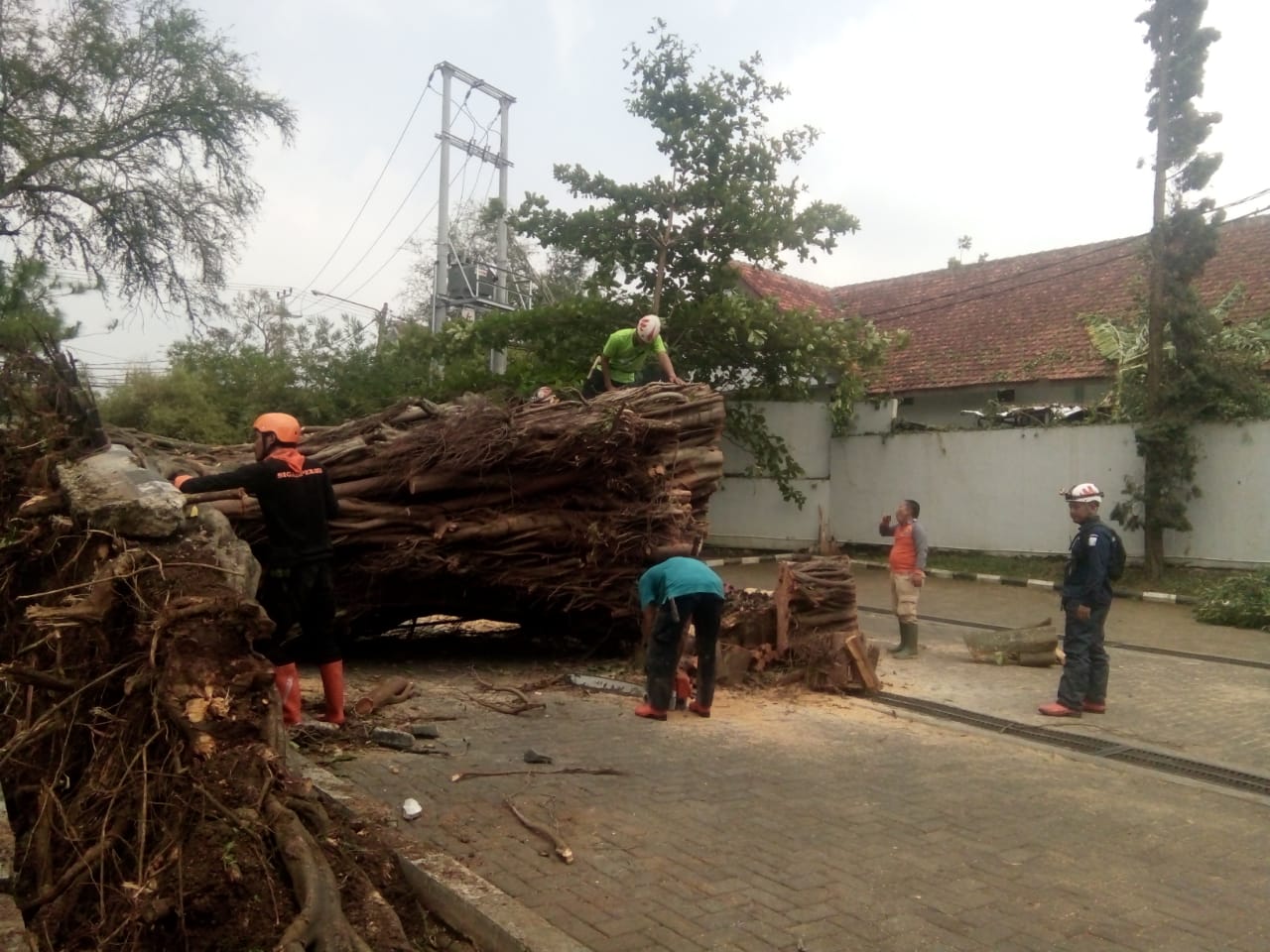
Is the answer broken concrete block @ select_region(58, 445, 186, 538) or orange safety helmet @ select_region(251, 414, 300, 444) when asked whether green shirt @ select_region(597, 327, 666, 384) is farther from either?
broken concrete block @ select_region(58, 445, 186, 538)

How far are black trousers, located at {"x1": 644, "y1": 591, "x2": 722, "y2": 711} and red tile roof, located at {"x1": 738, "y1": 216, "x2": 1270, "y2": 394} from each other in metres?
11.8

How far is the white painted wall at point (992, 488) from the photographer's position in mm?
15539

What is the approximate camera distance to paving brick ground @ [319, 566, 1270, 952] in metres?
3.97

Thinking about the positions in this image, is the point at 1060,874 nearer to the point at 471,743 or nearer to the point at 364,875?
the point at 364,875

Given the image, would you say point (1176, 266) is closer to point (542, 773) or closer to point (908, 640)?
point (908, 640)

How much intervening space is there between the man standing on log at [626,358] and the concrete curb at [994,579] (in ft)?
13.1

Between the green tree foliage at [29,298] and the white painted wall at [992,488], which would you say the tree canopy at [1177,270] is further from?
the green tree foliage at [29,298]

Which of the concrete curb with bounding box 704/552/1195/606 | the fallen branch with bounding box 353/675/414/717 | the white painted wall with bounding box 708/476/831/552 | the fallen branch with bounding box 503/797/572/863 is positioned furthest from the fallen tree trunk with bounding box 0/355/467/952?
the white painted wall with bounding box 708/476/831/552

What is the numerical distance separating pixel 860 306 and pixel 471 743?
73.4 ft

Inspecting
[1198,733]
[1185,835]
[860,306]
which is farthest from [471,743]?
[860,306]

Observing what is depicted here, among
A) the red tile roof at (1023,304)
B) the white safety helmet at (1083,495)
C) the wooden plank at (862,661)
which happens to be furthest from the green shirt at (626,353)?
the red tile roof at (1023,304)

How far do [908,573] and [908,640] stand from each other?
633 mm

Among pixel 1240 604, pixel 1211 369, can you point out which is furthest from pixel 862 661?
pixel 1211 369

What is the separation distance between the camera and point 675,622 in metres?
7.03
